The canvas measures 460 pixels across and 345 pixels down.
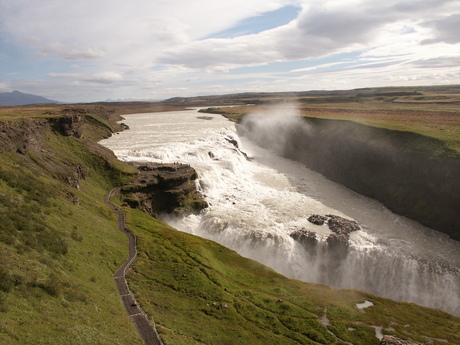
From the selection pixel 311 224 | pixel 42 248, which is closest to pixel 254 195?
pixel 311 224

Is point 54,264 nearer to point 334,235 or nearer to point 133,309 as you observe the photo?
point 133,309

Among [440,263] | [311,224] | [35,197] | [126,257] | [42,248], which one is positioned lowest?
A: [440,263]

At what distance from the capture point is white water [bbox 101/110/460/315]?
35375 mm

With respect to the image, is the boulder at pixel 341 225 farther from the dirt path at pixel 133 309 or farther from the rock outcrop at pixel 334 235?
the dirt path at pixel 133 309

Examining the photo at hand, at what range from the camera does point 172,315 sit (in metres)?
21.0

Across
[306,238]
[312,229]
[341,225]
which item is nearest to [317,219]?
[312,229]

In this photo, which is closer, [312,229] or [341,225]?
[312,229]

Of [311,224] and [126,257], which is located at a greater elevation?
[126,257]

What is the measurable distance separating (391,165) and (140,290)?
176ft

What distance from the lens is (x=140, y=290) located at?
74.7ft

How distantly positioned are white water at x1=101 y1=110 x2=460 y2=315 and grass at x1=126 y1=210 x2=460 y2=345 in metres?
7.47

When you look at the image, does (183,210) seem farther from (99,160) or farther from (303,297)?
(303,297)

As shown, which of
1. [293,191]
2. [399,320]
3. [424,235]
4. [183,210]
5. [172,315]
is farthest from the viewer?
[293,191]

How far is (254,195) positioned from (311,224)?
47.3ft
